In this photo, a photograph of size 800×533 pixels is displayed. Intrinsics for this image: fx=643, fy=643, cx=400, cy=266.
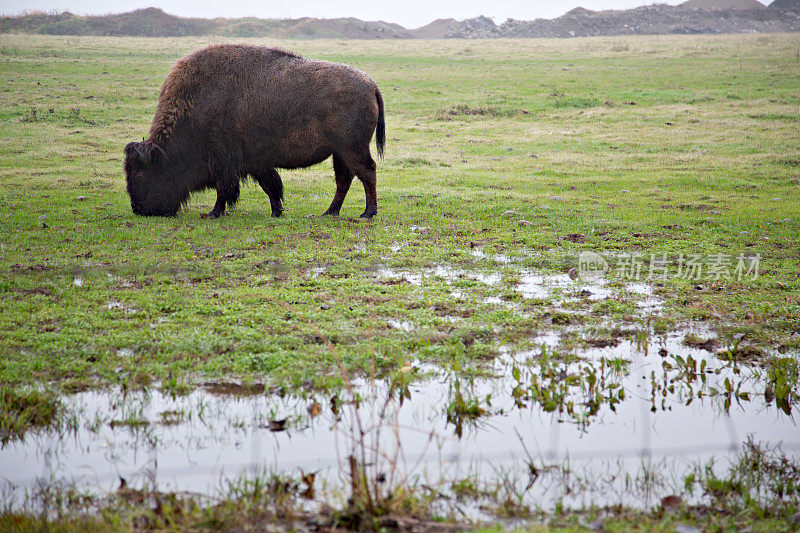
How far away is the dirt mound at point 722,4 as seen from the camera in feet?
264

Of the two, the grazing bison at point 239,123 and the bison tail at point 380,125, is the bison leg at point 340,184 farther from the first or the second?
the bison tail at point 380,125

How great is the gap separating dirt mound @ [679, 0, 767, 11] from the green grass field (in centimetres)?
7123

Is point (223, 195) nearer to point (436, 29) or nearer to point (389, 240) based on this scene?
point (389, 240)

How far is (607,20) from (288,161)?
69.6 meters

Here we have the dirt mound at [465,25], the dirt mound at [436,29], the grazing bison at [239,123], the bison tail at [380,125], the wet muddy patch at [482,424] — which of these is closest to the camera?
the wet muddy patch at [482,424]

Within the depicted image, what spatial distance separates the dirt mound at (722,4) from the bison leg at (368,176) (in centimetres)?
8333

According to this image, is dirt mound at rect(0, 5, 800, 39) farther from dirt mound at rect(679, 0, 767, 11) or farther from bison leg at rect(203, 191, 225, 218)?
bison leg at rect(203, 191, 225, 218)

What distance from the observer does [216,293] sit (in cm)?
560

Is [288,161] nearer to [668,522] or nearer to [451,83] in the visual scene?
[668,522]

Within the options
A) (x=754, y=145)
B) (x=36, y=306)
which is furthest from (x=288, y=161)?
(x=754, y=145)

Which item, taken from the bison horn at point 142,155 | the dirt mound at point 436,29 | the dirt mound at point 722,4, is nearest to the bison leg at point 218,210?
the bison horn at point 142,155

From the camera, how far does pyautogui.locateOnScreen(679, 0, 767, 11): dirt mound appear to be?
80.5 m

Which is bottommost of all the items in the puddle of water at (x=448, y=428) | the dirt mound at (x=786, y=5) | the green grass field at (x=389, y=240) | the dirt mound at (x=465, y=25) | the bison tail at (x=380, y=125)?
the puddle of water at (x=448, y=428)

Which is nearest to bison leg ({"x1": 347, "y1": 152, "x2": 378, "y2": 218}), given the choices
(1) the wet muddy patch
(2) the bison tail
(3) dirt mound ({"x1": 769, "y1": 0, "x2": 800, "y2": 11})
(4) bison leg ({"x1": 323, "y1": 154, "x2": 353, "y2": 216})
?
(4) bison leg ({"x1": 323, "y1": 154, "x2": 353, "y2": 216})
